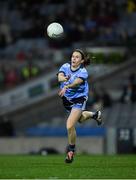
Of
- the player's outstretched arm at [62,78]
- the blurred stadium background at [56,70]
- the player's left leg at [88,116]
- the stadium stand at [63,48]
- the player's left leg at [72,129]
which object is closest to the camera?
the player's left leg at [72,129]

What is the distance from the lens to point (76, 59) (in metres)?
19.0

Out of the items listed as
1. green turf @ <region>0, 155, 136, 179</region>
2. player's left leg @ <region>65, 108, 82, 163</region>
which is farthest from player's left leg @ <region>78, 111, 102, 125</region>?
green turf @ <region>0, 155, 136, 179</region>

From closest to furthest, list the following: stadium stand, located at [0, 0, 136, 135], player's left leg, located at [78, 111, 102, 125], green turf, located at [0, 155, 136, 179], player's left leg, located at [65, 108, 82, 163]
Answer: green turf, located at [0, 155, 136, 179]
player's left leg, located at [65, 108, 82, 163]
player's left leg, located at [78, 111, 102, 125]
stadium stand, located at [0, 0, 136, 135]

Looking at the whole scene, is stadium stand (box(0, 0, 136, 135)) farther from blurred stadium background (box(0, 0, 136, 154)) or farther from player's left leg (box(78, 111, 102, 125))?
player's left leg (box(78, 111, 102, 125))

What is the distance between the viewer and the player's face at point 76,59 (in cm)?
1894

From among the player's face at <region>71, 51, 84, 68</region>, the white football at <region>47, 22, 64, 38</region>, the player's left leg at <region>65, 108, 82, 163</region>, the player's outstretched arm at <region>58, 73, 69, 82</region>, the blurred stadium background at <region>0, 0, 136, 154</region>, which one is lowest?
the player's left leg at <region>65, 108, 82, 163</region>

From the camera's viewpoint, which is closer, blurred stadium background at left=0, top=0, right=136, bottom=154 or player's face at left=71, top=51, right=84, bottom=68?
player's face at left=71, top=51, right=84, bottom=68

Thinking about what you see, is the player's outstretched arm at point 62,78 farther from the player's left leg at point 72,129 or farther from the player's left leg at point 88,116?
the player's left leg at point 88,116

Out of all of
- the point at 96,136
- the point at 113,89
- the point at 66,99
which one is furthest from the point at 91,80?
the point at 66,99

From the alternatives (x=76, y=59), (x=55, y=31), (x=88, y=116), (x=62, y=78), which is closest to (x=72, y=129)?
(x=62, y=78)

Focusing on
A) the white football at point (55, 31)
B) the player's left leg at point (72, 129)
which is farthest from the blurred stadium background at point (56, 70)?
the player's left leg at point (72, 129)

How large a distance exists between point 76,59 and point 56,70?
800 inches

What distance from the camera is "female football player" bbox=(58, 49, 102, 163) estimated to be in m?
18.8

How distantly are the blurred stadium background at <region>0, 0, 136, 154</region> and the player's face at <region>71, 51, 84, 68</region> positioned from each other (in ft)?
42.4
